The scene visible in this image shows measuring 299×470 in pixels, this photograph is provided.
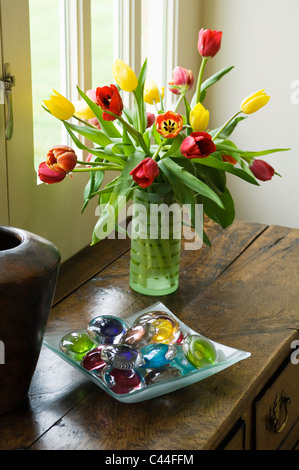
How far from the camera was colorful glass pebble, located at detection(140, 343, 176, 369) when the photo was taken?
40.0 inches

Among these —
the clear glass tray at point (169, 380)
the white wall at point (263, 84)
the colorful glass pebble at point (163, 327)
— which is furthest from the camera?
the white wall at point (263, 84)

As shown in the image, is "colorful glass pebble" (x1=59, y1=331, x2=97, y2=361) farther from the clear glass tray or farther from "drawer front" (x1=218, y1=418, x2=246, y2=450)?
"drawer front" (x1=218, y1=418, x2=246, y2=450)

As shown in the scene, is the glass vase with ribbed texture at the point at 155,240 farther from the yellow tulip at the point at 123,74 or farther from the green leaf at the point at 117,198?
the yellow tulip at the point at 123,74

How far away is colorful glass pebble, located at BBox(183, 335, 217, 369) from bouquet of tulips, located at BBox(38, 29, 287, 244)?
0.84 feet

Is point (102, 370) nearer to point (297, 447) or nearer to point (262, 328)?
point (262, 328)

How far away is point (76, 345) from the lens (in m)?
1.06

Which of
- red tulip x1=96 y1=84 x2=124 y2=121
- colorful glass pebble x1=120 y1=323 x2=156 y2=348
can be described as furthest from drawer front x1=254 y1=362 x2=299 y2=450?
red tulip x1=96 y1=84 x2=124 y2=121

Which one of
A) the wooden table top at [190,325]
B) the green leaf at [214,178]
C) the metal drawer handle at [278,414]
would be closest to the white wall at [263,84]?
the wooden table top at [190,325]

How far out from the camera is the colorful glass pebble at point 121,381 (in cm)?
97

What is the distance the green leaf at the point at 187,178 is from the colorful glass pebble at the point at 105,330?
0.29 meters

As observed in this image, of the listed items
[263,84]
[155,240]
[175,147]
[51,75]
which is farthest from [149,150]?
[263,84]

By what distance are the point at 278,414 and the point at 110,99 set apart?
2.18 feet

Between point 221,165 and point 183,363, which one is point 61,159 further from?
point 183,363

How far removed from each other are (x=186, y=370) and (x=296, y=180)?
54.6 inches
